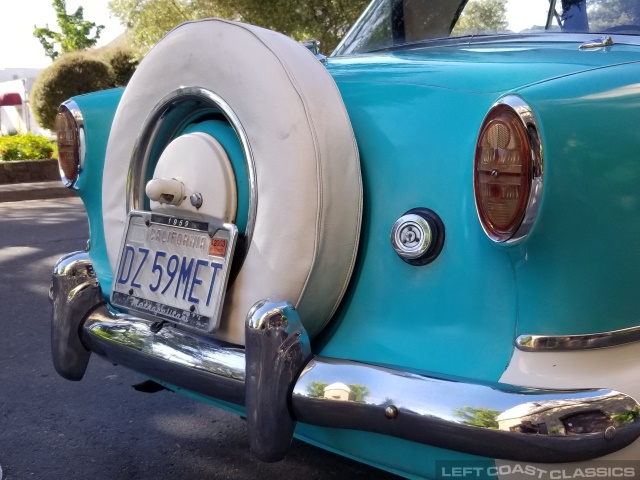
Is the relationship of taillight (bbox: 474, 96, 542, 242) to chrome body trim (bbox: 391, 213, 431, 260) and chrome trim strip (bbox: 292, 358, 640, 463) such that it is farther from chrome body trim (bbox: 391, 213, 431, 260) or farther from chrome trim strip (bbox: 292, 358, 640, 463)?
chrome trim strip (bbox: 292, 358, 640, 463)

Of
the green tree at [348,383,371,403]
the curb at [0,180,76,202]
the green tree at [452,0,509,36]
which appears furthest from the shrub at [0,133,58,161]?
the green tree at [348,383,371,403]

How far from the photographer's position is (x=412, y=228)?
1759 mm

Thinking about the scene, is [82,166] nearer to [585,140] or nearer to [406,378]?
[406,378]

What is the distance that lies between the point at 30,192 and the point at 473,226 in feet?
38.1

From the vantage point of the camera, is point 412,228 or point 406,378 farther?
point 412,228

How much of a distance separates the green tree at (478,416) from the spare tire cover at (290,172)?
470 millimetres

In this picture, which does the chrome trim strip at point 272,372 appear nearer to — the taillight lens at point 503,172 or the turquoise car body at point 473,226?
the turquoise car body at point 473,226

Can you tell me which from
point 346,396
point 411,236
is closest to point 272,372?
point 346,396

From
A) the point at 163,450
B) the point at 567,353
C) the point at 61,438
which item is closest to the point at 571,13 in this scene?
the point at 567,353

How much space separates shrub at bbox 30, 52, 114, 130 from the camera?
56.2ft

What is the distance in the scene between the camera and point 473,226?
66.4 inches

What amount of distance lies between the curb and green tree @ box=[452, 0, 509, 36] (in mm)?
9938

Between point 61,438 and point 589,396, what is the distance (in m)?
2.13

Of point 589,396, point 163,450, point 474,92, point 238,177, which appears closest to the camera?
point 589,396
